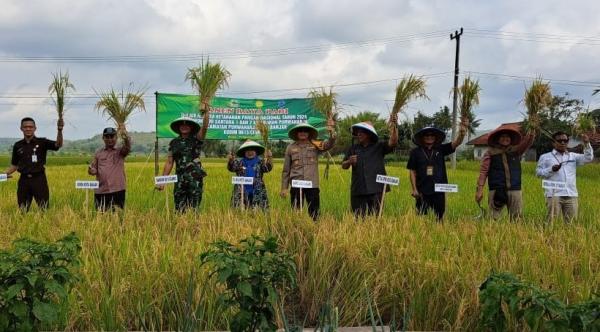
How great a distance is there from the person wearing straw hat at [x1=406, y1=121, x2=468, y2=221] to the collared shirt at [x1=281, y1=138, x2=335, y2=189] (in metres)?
1.04

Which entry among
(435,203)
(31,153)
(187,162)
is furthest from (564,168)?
(31,153)

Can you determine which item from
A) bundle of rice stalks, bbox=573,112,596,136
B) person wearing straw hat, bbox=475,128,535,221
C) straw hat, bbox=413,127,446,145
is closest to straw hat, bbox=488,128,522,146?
person wearing straw hat, bbox=475,128,535,221

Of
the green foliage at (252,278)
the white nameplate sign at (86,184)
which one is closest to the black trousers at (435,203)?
the white nameplate sign at (86,184)

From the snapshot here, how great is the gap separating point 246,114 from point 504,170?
7777 mm

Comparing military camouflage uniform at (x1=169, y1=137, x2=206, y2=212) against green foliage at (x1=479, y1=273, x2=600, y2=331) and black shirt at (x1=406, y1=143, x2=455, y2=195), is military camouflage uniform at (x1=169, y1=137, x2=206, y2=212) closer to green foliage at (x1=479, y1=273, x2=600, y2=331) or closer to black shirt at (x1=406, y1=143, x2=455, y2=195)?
black shirt at (x1=406, y1=143, x2=455, y2=195)

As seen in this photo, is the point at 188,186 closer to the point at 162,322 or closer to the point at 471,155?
the point at 162,322

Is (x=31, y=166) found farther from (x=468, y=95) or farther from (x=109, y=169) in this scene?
(x=468, y=95)

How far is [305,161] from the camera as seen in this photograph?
19.5 ft

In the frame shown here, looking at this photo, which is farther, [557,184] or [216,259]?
[557,184]

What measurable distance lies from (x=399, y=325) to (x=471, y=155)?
56.8 m

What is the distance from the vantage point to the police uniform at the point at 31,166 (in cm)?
628

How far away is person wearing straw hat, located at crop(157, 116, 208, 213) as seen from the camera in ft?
19.5

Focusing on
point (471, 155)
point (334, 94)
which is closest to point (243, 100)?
point (334, 94)

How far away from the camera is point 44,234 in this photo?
4.15 metres
